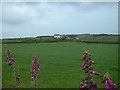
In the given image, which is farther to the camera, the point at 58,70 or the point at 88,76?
the point at 58,70

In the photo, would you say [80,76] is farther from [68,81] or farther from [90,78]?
[90,78]

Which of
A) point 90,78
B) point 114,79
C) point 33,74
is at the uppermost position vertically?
point 90,78

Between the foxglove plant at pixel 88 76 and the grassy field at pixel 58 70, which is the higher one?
the foxglove plant at pixel 88 76

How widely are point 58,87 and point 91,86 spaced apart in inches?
297

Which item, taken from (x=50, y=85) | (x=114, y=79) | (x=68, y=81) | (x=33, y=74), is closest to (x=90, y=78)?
(x=33, y=74)

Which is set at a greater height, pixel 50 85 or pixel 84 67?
pixel 84 67

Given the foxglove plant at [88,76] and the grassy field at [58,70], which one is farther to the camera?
the grassy field at [58,70]

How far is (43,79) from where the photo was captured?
12805mm

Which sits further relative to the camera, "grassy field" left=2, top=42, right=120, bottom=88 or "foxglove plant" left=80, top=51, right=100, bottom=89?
"grassy field" left=2, top=42, right=120, bottom=88

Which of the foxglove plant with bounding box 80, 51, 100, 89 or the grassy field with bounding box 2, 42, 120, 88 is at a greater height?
the foxglove plant with bounding box 80, 51, 100, 89

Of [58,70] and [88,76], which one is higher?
[88,76]

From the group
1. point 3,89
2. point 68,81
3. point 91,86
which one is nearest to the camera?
point 91,86

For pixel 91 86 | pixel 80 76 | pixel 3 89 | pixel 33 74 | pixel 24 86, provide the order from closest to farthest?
pixel 91 86
pixel 33 74
pixel 3 89
pixel 24 86
pixel 80 76

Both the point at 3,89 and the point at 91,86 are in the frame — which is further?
the point at 3,89
